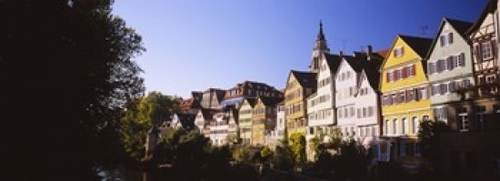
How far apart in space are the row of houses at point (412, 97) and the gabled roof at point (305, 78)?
0.16m

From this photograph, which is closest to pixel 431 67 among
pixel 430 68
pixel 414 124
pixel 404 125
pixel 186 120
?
pixel 430 68

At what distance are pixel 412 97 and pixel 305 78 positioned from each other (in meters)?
28.7

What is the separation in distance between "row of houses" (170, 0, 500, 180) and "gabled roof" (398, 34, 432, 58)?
4.2 inches

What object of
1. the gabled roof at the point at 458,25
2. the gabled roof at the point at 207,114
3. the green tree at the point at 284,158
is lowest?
the green tree at the point at 284,158

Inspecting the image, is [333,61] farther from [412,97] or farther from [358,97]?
[412,97]

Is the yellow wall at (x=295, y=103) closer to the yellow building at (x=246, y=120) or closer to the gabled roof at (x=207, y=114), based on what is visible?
the yellow building at (x=246, y=120)

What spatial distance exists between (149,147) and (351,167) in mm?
22511

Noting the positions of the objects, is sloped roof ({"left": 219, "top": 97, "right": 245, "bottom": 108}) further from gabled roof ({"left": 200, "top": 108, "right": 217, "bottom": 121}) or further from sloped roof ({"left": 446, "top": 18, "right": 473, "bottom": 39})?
sloped roof ({"left": 446, "top": 18, "right": 473, "bottom": 39})

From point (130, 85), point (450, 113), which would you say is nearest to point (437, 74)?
point (450, 113)

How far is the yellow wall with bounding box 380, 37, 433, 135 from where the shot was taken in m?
43.3

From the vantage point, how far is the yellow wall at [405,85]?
1705 inches

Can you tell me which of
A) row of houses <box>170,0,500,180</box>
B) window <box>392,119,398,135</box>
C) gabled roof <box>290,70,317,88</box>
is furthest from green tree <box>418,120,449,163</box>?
gabled roof <box>290,70,317,88</box>

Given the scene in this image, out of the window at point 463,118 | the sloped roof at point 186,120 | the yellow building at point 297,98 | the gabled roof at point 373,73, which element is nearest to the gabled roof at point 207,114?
the sloped roof at point 186,120

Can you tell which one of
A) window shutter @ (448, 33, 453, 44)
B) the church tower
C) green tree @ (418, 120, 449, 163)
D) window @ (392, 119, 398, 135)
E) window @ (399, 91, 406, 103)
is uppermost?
the church tower
